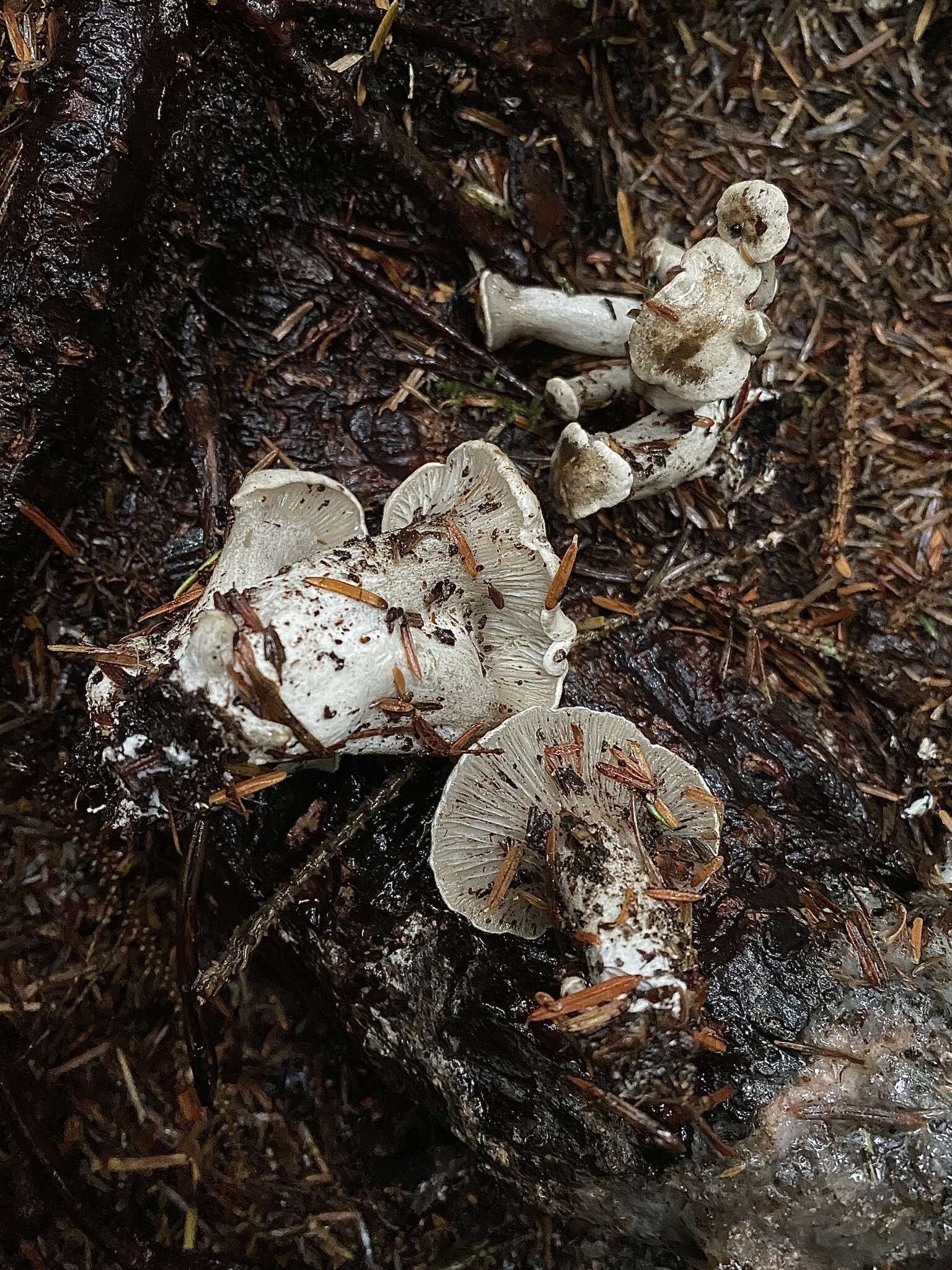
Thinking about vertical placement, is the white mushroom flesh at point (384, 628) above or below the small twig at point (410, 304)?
below

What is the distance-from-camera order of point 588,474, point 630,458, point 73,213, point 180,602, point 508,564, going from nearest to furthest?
point 508,564
point 73,213
point 180,602
point 588,474
point 630,458

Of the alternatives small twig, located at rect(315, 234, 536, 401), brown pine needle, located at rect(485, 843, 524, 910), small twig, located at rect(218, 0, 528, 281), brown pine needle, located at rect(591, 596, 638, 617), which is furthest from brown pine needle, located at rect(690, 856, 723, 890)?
small twig, located at rect(218, 0, 528, 281)

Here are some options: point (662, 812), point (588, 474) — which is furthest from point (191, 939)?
point (588, 474)

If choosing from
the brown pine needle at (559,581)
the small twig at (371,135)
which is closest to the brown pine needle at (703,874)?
the brown pine needle at (559,581)

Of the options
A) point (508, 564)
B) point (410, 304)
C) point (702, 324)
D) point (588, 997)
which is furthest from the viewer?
point (410, 304)

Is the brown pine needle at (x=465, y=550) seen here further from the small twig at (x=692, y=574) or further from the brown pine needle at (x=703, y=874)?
the brown pine needle at (x=703, y=874)

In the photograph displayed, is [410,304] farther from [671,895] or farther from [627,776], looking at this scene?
[671,895]

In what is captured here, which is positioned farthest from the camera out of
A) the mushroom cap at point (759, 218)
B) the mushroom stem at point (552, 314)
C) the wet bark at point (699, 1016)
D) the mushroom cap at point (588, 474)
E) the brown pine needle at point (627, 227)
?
the brown pine needle at point (627, 227)
